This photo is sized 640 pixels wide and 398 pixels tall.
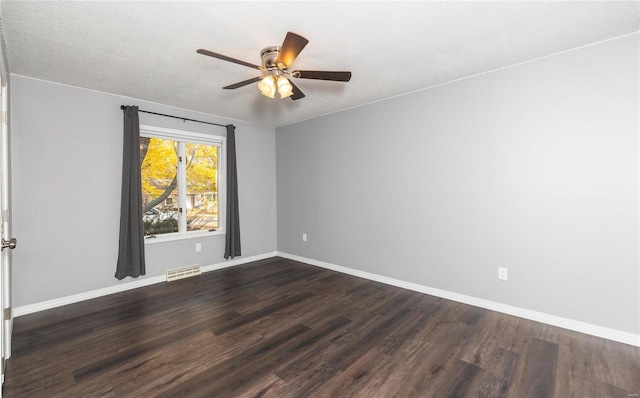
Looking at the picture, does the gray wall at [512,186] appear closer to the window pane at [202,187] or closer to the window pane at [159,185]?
the window pane at [202,187]

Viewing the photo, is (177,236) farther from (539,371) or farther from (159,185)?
(539,371)

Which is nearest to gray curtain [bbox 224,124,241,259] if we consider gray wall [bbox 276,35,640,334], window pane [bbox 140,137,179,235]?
window pane [bbox 140,137,179,235]

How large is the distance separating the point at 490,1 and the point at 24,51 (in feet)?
12.2

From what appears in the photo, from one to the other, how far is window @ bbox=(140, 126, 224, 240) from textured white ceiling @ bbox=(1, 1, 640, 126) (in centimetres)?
102

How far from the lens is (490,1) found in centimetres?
194

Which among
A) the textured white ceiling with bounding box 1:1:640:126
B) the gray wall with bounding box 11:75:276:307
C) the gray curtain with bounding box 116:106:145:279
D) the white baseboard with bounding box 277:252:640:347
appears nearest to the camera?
the textured white ceiling with bounding box 1:1:640:126

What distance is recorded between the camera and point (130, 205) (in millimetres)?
3652

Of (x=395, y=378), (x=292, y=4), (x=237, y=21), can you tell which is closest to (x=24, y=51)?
(x=237, y=21)

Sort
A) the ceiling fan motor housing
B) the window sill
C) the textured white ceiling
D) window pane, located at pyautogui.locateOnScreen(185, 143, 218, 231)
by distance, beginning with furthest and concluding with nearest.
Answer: window pane, located at pyautogui.locateOnScreen(185, 143, 218, 231), the window sill, the ceiling fan motor housing, the textured white ceiling

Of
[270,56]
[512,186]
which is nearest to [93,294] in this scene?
[270,56]

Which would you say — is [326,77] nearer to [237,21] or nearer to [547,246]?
[237,21]

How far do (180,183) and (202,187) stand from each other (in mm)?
369

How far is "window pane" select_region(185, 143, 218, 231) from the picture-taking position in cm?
450

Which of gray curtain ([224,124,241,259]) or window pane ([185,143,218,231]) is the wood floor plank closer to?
gray curtain ([224,124,241,259])
